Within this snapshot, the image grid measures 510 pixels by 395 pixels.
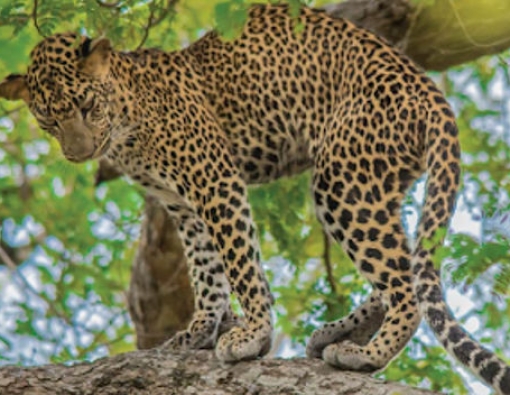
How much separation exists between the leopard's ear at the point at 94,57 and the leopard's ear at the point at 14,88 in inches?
19.6

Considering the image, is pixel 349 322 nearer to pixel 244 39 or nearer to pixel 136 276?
pixel 244 39

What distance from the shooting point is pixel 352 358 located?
348 inches

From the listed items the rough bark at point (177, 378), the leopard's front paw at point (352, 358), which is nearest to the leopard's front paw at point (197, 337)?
the rough bark at point (177, 378)

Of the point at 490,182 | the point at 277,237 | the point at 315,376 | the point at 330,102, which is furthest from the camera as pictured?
the point at 277,237

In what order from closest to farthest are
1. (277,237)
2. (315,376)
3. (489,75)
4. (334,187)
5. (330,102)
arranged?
1. (315,376)
2. (334,187)
3. (330,102)
4. (277,237)
5. (489,75)

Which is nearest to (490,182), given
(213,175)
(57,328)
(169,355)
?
(213,175)

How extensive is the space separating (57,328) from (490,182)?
4.40 metres

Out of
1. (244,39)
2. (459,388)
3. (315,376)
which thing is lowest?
(459,388)

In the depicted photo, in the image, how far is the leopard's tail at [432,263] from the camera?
7746 millimetres

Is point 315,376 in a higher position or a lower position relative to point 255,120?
lower

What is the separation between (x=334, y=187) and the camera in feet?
30.7

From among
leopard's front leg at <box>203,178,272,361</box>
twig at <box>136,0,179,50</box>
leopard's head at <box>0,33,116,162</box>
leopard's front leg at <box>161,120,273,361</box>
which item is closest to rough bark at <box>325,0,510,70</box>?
twig at <box>136,0,179,50</box>

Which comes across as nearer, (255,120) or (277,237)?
(255,120)

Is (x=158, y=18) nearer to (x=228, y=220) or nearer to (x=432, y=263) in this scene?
(x=228, y=220)
